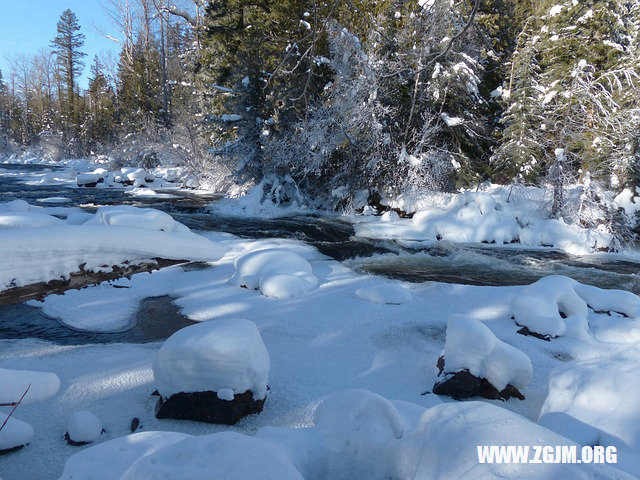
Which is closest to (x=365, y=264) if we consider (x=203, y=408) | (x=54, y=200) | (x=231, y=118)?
(x=203, y=408)

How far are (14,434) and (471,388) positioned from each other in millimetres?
3924

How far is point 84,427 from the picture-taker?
3.01m

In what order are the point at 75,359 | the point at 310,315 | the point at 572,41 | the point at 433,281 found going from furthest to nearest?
the point at 572,41 → the point at 433,281 → the point at 310,315 → the point at 75,359

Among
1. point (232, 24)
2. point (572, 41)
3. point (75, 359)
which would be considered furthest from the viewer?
point (232, 24)

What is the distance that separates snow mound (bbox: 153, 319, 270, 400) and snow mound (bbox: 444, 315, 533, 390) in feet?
6.44

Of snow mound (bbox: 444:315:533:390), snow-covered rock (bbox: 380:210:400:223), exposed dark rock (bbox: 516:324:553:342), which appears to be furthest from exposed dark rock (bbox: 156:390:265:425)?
snow-covered rock (bbox: 380:210:400:223)

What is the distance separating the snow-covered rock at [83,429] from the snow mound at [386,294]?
4.16 meters

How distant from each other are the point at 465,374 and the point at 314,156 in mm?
12266

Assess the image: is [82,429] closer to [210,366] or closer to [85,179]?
[210,366]

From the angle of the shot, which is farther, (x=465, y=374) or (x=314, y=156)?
(x=314, y=156)

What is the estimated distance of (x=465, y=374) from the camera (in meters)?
3.69

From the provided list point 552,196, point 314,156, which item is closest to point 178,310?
point 314,156

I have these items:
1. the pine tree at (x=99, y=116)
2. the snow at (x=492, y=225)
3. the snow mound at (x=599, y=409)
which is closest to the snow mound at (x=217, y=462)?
the snow mound at (x=599, y=409)

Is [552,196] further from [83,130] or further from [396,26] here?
[83,130]
